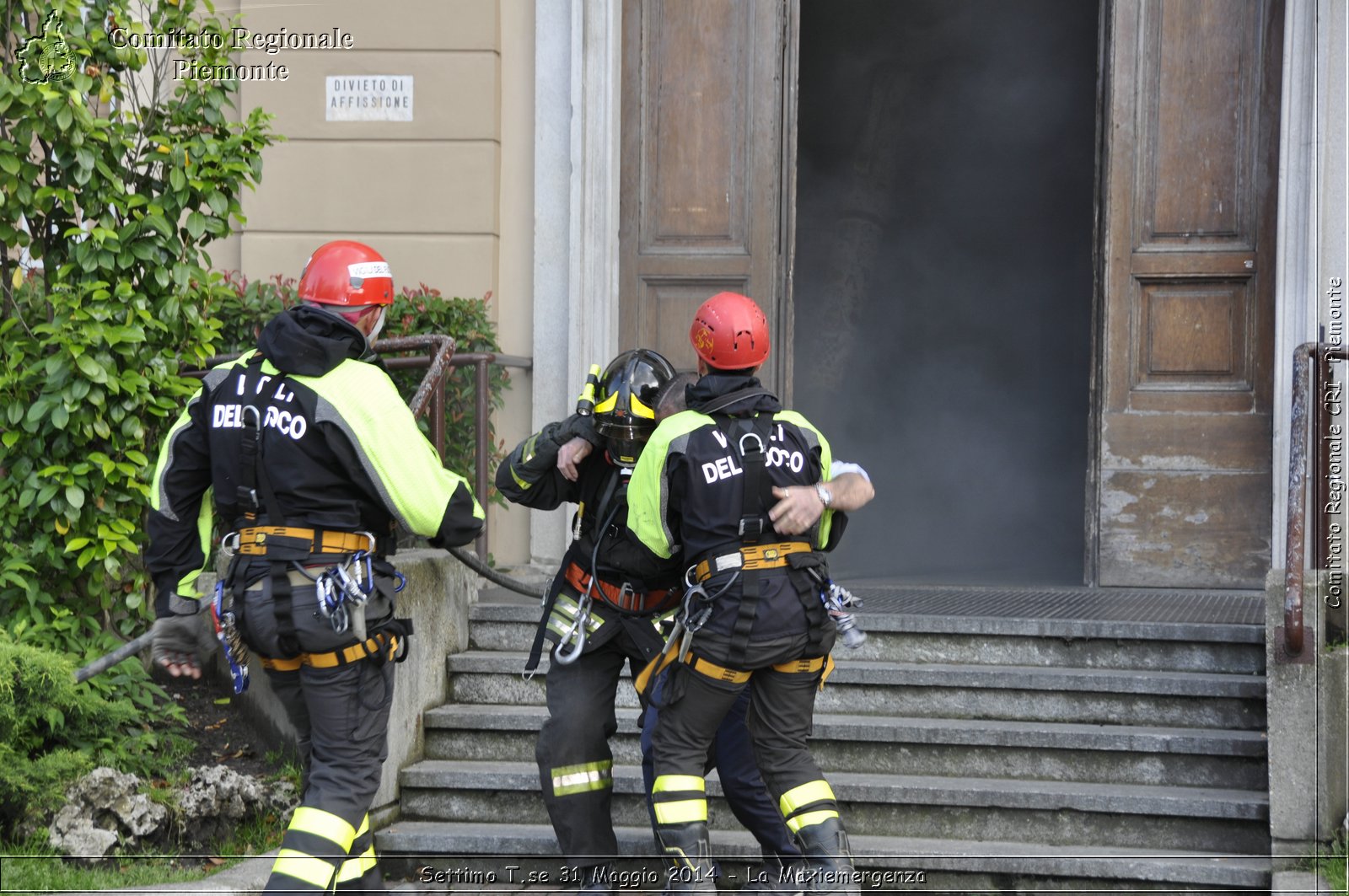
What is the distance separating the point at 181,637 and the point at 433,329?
10.5ft

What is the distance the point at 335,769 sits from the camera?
3.74 metres

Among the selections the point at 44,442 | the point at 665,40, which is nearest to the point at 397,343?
the point at 44,442

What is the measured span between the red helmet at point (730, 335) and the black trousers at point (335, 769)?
4.53 ft

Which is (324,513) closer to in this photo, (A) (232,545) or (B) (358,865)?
(A) (232,545)

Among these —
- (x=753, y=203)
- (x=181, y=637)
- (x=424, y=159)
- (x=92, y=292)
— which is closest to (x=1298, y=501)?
(x=753, y=203)

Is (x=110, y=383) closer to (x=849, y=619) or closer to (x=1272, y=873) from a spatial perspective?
(x=849, y=619)

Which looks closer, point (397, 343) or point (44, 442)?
point (44, 442)

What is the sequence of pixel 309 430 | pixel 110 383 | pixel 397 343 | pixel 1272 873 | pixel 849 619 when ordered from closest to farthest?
Answer: pixel 309 430, pixel 849 619, pixel 1272 873, pixel 110 383, pixel 397 343

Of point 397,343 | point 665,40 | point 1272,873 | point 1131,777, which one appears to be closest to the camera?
point 1272,873

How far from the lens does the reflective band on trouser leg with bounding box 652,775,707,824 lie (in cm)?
392

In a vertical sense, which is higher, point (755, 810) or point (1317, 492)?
point (1317, 492)

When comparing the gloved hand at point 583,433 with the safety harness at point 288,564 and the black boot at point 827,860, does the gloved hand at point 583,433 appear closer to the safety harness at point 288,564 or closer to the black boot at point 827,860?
the safety harness at point 288,564

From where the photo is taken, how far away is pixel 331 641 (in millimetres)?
3738

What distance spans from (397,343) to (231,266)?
6.64ft
